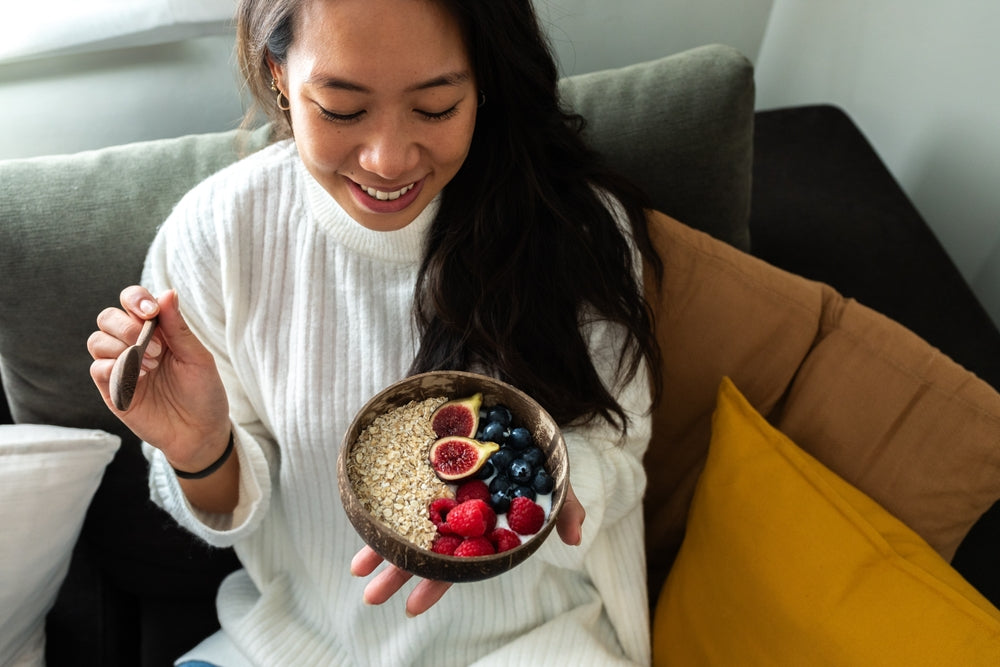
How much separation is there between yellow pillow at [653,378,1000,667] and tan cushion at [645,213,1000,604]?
0.20 feet

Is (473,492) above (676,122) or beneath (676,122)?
beneath

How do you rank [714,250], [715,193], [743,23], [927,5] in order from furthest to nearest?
[743,23], [927,5], [715,193], [714,250]

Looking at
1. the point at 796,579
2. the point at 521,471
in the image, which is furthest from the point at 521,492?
the point at 796,579

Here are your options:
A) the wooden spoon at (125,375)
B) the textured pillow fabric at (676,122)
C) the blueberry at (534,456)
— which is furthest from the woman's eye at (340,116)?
the textured pillow fabric at (676,122)

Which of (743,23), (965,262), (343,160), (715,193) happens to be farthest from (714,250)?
(743,23)

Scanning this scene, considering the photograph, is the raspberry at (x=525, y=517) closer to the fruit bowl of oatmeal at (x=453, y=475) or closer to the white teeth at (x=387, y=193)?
the fruit bowl of oatmeal at (x=453, y=475)

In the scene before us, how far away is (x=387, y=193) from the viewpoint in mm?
1084

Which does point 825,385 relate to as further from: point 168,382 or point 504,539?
point 168,382

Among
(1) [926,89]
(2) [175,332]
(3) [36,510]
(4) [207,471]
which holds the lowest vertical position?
(3) [36,510]

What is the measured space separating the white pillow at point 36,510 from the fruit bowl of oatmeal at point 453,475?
58 centimetres

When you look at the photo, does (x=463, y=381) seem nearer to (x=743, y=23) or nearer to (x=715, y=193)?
(x=715, y=193)

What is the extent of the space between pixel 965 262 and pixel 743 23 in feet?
2.67

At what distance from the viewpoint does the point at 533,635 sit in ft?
4.26

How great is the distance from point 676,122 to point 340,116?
2.34ft
